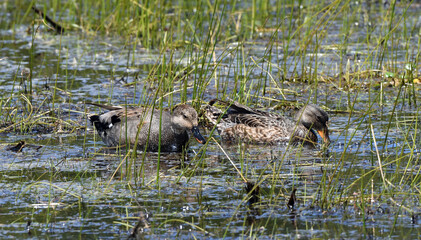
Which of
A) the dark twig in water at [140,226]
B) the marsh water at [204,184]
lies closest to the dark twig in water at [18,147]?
the marsh water at [204,184]

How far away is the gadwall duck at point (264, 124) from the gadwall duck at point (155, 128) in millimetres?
759

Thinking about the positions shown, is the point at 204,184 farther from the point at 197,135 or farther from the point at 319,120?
the point at 319,120

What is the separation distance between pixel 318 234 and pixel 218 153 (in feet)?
8.80

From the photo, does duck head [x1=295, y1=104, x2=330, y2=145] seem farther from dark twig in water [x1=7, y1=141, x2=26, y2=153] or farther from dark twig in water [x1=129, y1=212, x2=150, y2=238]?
dark twig in water [x1=129, y1=212, x2=150, y2=238]

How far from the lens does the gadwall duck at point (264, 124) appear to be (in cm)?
812

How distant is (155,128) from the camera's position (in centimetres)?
737

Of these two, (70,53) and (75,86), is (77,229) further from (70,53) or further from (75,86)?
(70,53)

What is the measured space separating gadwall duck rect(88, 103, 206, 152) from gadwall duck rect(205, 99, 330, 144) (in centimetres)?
76

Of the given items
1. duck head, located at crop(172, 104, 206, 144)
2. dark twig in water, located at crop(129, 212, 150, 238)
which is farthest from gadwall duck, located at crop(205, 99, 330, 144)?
dark twig in water, located at crop(129, 212, 150, 238)

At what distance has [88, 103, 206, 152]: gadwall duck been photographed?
7359mm

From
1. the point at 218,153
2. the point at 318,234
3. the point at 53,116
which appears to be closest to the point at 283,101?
the point at 218,153

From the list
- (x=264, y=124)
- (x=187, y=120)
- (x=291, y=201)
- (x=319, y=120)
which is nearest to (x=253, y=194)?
(x=291, y=201)

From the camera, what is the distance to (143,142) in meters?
7.38

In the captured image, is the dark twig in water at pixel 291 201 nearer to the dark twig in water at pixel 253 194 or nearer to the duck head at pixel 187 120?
the dark twig in water at pixel 253 194
